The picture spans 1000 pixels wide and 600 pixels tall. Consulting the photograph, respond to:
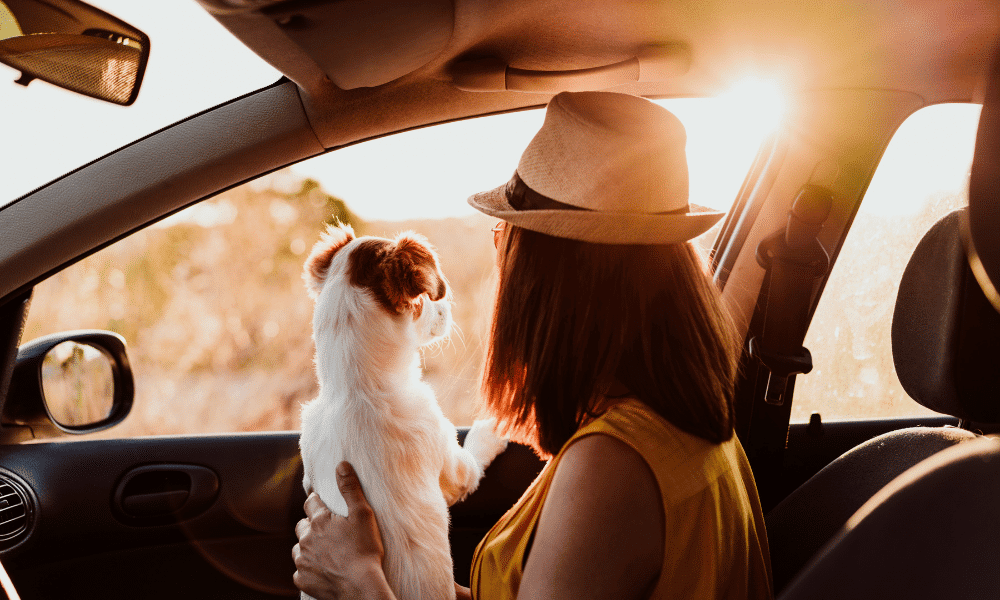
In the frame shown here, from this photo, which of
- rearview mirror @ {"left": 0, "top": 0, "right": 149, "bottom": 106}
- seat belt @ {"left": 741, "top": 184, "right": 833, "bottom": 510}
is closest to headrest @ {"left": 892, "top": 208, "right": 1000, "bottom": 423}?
seat belt @ {"left": 741, "top": 184, "right": 833, "bottom": 510}

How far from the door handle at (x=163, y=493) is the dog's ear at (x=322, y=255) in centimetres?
81

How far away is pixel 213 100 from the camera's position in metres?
1.59

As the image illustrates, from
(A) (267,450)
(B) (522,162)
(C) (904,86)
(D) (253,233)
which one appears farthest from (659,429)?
(D) (253,233)

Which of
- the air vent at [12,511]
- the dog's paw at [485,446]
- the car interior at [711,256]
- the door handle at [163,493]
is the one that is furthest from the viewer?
the dog's paw at [485,446]

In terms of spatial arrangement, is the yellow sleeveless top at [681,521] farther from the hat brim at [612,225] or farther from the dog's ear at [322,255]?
the dog's ear at [322,255]

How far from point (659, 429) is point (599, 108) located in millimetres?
666

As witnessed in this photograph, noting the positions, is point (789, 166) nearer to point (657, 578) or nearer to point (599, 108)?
point (599, 108)

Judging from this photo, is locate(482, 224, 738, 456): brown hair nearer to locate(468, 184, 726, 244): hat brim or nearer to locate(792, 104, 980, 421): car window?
locate(468, 184, 726, 244): hat brim

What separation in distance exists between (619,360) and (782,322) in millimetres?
1149

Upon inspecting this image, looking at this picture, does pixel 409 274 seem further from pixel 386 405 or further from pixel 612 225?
pixel 612 225

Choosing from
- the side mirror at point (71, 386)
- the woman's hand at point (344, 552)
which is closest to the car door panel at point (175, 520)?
the side mirror at point (71, 386)

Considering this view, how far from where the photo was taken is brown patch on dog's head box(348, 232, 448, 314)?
2.04m

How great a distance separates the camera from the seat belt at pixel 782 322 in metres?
2.16

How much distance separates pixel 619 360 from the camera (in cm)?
131
